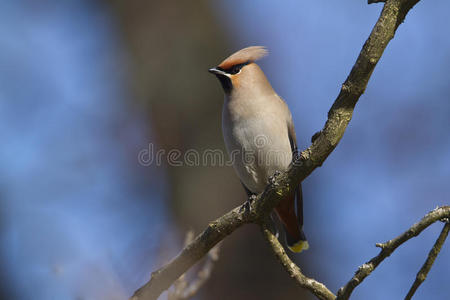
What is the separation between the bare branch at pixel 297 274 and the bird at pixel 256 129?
877mm

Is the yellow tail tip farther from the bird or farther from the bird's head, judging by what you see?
the bird's head

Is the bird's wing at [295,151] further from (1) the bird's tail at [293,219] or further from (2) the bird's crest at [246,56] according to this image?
(2) the bird's crest at [246,56]

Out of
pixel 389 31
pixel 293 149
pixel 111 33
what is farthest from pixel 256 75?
pixel 111 33

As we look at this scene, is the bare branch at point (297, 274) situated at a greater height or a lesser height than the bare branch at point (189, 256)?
lesser

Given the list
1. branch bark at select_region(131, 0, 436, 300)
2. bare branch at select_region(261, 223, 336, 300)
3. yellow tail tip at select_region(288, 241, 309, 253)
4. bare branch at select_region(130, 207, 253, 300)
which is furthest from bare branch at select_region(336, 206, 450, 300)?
yellow tail tip at select_region(288, 241, 309, 253)

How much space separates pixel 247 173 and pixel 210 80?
8.12 ft

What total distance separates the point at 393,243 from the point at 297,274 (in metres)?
0.75

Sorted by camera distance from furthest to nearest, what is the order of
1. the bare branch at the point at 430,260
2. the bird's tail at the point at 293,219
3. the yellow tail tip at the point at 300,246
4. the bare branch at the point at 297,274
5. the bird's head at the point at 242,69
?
the yellow tail tip at the point at 300,246
the bird's head at the point at 242,69
the bird's tail at the point at 293,219
the bare branch at the point at 297,274
the bare branch at the point at 430,260

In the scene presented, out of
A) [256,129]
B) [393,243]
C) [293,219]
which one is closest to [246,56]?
[256,129]

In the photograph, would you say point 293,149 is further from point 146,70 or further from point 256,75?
point 146,70

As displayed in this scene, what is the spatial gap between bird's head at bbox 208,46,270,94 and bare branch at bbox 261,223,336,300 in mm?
1662

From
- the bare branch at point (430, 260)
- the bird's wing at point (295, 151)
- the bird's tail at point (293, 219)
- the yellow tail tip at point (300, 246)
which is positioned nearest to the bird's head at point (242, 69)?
the bird's wing at point (295, 151)

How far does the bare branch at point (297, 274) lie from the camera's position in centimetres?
286

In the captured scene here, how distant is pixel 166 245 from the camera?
11.5 ft
